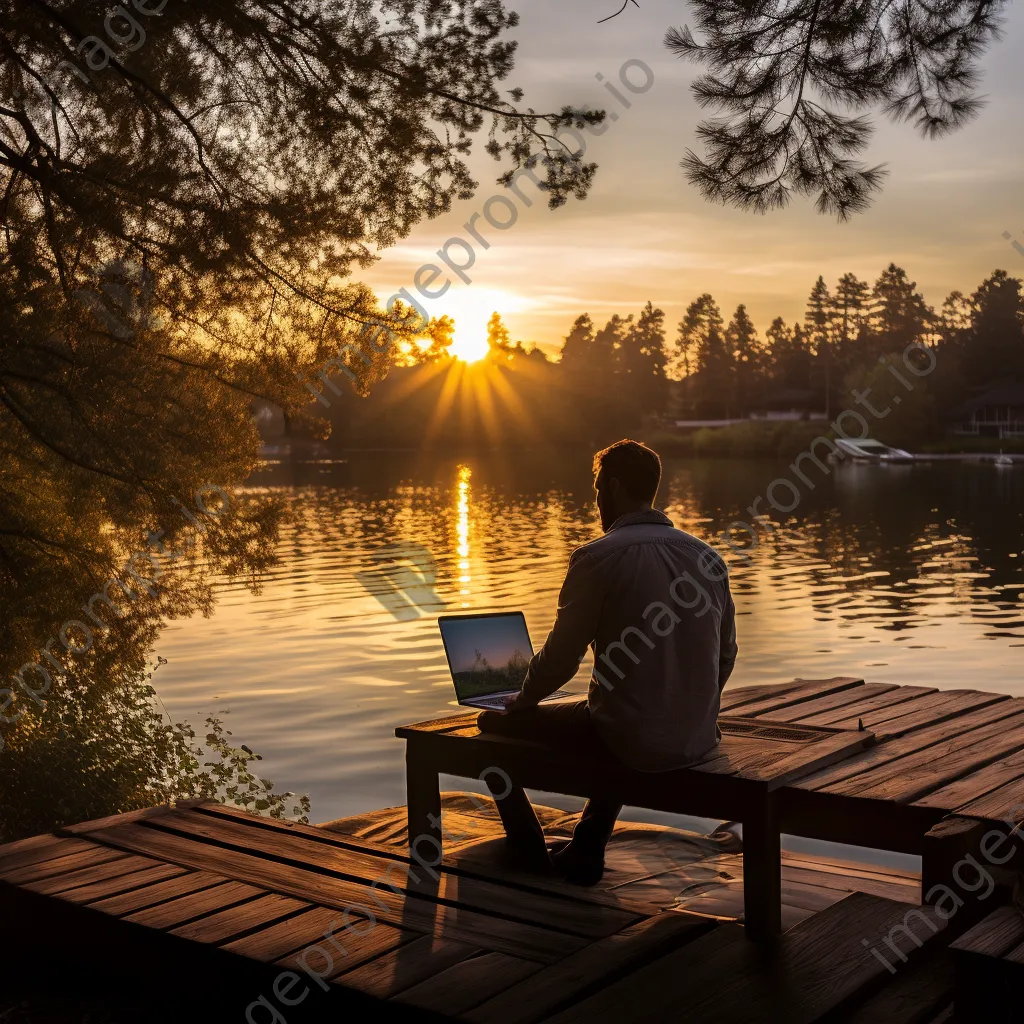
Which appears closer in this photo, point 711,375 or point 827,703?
point 827,703

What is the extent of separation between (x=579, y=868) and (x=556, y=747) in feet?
2.06

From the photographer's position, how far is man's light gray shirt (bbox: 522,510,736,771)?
3895 mm

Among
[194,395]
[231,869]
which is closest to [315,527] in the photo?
[194,395]

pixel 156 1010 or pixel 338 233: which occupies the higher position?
pixel 338 233

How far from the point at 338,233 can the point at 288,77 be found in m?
0.88

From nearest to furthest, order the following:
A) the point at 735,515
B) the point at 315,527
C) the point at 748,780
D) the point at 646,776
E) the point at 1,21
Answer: the point at 748,780 < the point at 646,776 < the point at 1,21 < the point at 315,527 < the point at 735,515

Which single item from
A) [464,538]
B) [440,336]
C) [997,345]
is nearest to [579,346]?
[997,345]

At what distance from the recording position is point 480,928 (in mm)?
3789

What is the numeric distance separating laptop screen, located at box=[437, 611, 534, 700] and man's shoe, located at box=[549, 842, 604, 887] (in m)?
0.69

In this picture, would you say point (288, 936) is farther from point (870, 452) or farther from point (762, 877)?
point (870, 452)

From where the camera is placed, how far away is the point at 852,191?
6.56 meters

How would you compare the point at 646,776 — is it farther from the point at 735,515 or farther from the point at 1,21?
the point at 735,515

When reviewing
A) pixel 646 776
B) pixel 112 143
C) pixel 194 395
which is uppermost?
pixel 112 143

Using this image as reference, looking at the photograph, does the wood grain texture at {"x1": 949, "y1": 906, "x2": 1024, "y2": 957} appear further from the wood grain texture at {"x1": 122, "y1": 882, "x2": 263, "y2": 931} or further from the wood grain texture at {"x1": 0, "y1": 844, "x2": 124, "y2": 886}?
the wood grain texture at {"x1": 0, "y1": 844, "x2": 124, "y2": 886}
